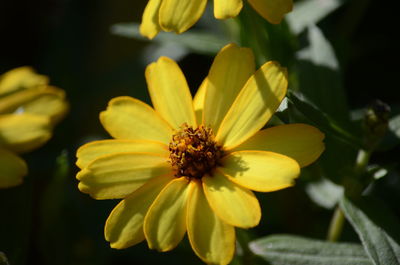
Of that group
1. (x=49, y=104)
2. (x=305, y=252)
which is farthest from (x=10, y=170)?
(x=305, y=252)

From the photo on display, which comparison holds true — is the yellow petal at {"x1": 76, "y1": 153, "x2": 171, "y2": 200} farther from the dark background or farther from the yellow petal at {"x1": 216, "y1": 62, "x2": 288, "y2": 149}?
the dark background

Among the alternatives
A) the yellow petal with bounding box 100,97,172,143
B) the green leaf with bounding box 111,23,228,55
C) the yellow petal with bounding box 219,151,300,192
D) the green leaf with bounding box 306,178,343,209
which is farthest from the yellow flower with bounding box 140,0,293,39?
the green leaf with bounding box 306,178,343,209

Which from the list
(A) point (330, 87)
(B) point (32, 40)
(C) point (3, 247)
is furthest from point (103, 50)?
(A) point (330, 87)

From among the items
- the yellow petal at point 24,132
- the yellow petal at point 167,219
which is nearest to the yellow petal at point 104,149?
the yellow petal at point 167,219

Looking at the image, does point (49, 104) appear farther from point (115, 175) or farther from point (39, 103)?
point (115, 175)

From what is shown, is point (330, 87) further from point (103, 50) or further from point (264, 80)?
point (103, 50)

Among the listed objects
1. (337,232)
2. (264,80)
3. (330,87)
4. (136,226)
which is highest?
(264,80)
